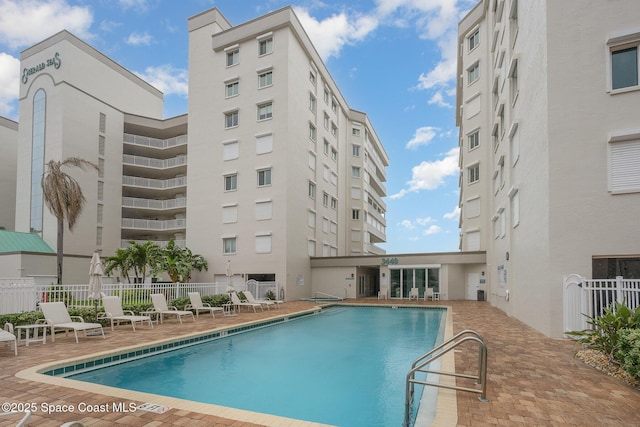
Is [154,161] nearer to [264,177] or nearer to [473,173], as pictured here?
[264,177]

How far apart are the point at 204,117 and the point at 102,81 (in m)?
13.9

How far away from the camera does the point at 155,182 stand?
Result: 3759cm

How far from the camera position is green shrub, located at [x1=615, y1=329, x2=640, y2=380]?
5711 mm

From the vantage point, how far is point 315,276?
2969 cm

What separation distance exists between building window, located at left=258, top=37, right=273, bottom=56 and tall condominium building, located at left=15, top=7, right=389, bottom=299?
97 millimetres

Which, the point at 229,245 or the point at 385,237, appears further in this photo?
the point at 385,237

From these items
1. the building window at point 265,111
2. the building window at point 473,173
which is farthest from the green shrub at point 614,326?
the building window at point 265,111

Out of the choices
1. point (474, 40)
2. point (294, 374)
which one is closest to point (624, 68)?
point (294, 374)

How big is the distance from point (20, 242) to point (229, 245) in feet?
52.8

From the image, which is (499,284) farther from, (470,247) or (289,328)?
(289,328)

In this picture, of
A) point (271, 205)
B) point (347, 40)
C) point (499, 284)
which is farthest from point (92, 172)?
point (499, 284)

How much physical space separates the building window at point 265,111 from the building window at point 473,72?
47.2ft

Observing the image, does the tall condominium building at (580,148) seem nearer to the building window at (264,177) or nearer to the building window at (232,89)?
the building window at (264,177)

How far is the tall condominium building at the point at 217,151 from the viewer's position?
90.2 ft
